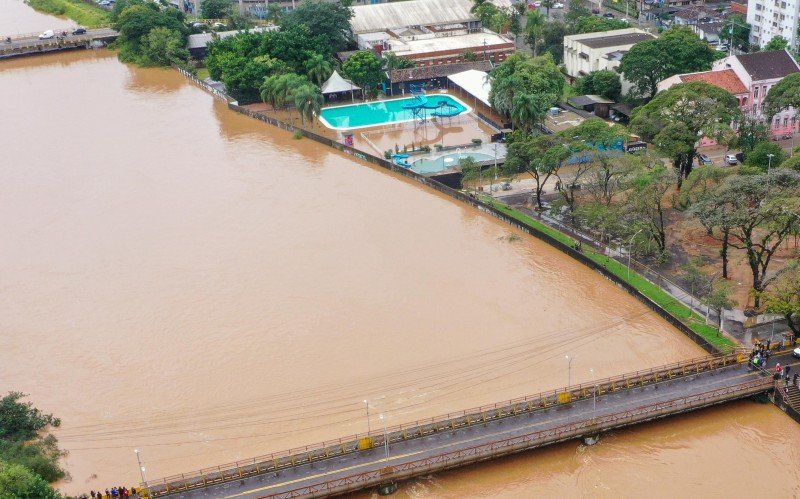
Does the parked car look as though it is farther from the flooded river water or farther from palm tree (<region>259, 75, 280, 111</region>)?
palm tree (<region>259, 75, 280, 111</region>)

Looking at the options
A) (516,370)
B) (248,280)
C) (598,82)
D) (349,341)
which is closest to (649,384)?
(516,370)

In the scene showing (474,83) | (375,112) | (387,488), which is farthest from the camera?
(375,112)

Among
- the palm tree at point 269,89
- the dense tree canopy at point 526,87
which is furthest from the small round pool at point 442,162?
the palm tree at point 269,89

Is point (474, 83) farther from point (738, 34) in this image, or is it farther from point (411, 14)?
point (738, 34)

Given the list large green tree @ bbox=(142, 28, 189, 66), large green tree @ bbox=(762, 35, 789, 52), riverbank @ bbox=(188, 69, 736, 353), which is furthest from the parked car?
large green tree @ bbox=(142, 28, 189, 66)

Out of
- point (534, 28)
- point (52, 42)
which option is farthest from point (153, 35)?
point (534, 28)

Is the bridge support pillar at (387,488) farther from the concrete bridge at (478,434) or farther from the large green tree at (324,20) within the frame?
the large green tree at (324,20)
